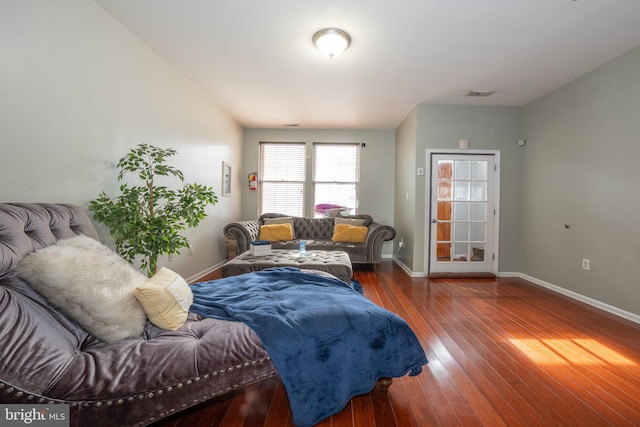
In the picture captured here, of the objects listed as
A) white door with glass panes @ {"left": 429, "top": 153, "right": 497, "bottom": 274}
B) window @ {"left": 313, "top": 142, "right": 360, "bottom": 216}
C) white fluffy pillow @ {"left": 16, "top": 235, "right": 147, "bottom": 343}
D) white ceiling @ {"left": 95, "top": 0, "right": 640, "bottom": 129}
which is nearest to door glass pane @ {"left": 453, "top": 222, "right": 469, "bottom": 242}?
white door with glass panes @ {"left": 429, "top": 153, "right": 497, "bottom": 274}

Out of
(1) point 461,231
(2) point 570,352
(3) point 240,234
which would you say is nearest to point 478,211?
(1) point 461,231

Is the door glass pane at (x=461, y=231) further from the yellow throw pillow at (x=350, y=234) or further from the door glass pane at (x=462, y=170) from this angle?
the yellow throw pillow at (x=350, y=234)

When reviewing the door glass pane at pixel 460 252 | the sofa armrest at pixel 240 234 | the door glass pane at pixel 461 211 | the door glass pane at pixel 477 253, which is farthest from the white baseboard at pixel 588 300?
the sofa armrest at pixel 240 234

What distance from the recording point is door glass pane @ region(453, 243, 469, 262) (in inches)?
168

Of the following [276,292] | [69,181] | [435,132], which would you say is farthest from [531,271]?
[69,181]

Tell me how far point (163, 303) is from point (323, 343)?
0.85 meters

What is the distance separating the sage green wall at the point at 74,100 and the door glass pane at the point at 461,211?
4.07 metres

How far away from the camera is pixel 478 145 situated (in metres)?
4.23

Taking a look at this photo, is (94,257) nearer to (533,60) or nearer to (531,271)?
(533,60)

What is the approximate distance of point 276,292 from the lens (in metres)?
1.83

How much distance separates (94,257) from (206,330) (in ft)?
2.16

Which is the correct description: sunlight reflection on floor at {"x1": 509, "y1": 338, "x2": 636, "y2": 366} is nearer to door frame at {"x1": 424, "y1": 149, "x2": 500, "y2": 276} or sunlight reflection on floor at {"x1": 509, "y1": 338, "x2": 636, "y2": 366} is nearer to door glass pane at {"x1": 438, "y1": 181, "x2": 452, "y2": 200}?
door frame at {"x1": 424, "y1": 149, "x2": 500, "y2": 276}

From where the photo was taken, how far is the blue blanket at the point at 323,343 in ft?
4.27

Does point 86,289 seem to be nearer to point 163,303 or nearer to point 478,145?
point 163,303
